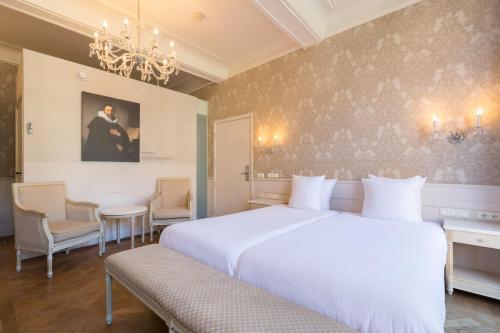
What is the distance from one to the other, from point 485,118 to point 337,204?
5.56 feet

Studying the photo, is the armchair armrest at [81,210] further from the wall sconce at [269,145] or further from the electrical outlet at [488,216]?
the electrical outlet at [488,216]

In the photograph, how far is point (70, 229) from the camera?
256cm

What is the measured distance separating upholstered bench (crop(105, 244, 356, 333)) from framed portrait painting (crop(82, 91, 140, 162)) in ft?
7.69

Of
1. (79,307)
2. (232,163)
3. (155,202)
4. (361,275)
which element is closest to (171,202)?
(155,202)

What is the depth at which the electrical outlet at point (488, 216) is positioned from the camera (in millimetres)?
2139

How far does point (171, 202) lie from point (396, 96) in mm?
3652

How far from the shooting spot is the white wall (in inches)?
115

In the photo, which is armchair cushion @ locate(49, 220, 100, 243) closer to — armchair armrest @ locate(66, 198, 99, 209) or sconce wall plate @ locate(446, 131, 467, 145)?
armchair armrest @ locate(66, 198, 99, 209)

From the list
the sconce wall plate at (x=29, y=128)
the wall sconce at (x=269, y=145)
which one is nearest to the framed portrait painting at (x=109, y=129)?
the sconce wall plate at (x=29, y=128)

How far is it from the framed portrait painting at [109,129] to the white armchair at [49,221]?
0.65 meters

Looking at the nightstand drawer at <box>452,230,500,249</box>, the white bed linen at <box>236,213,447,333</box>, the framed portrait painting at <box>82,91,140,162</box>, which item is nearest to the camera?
the white bed linen at <box>236,213,447,333</box>

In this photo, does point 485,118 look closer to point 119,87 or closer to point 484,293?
point 484,293

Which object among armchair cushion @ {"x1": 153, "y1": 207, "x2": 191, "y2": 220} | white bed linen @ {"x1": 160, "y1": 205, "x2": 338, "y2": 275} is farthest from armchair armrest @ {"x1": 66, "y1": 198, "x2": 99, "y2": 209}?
white bed linen @ {"x1": 160, "y1": 205, "x2": 338, "y2": 275}

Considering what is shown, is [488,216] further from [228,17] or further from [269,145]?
[228,17]
